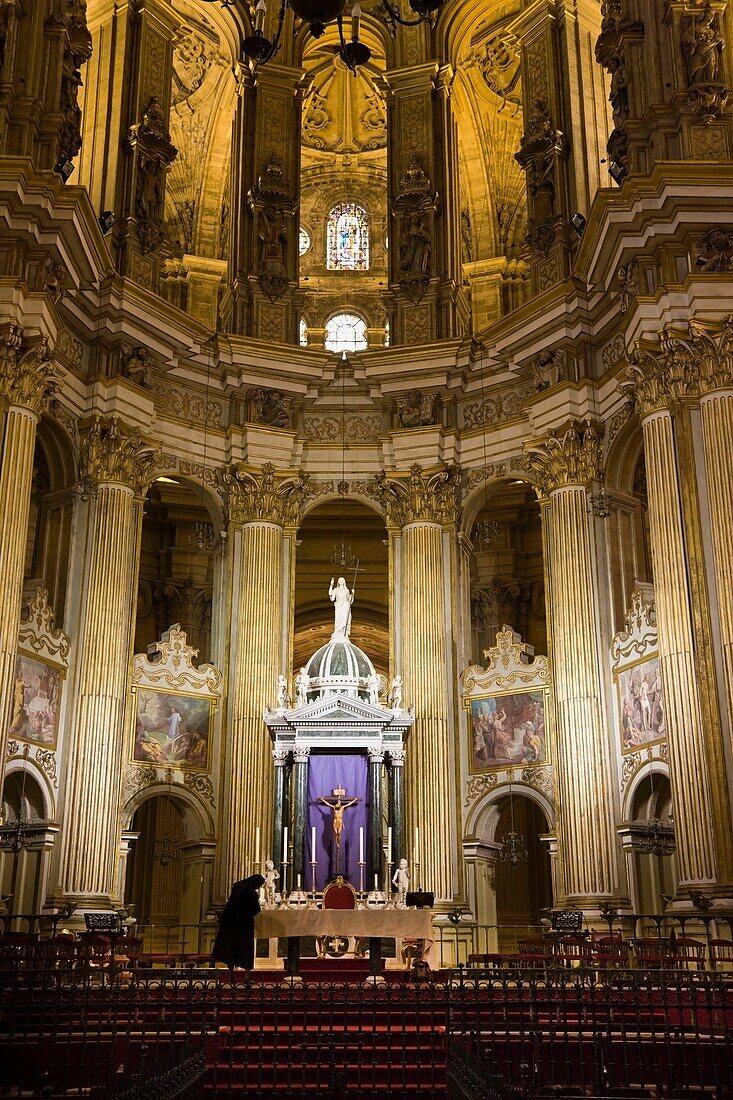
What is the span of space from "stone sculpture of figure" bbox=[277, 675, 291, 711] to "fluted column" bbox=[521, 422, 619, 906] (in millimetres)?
4912

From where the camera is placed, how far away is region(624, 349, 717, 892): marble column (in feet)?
60.3

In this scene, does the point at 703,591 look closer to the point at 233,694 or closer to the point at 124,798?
the point at 233,694

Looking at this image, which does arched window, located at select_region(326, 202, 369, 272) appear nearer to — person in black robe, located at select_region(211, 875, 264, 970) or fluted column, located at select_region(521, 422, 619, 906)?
fluted column, located at select_region(521, 422, 619, 906)

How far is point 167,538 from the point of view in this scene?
1215 inches

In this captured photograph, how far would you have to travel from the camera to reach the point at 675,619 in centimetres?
1945

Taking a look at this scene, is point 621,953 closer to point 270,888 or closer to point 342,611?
point 270,888

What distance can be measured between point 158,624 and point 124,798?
26.6ft

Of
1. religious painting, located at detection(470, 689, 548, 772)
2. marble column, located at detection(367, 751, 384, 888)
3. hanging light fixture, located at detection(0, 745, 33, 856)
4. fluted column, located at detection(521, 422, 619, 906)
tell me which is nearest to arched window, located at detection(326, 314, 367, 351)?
fluted column, located at detection(521, 422, 619, 906)

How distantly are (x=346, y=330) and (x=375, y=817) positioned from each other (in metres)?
14.1

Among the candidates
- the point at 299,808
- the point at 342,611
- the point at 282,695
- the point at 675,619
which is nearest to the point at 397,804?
the point at 299,808

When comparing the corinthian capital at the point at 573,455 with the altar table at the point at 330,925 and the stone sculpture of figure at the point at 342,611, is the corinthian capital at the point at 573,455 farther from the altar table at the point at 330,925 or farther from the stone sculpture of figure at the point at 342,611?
the altar table at the point at 330,925

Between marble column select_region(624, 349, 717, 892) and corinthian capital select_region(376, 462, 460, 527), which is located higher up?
corinthian capital select_region(376, 462, 460, 527)

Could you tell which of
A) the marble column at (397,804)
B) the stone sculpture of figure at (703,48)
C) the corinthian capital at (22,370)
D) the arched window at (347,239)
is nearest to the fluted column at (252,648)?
the marble column at (397,804)

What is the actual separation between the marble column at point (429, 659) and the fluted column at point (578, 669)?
2.26 meters
